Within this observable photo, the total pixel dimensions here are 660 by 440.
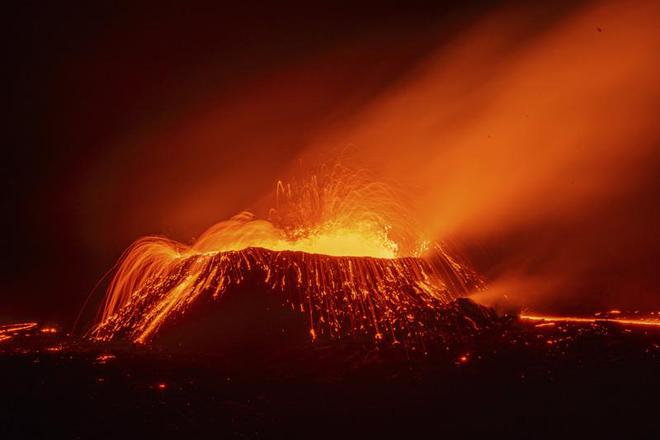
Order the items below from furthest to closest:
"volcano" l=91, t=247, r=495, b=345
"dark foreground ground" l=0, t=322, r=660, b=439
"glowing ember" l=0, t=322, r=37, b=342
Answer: "glowing ember" l=0, t=322, r=37, b=342, "volcano" l=91, t=247, r=495, b=345, "dark foreground ground" l=0, t=322, r=660, b=439

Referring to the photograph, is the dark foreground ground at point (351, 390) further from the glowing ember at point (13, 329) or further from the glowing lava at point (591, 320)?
the glowing ember at point (13, 329)

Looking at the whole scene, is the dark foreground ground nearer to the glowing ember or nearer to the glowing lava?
the glowing lava

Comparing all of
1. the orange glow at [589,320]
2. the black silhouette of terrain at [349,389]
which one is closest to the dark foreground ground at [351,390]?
the black silhouette of terrain at [349,389]

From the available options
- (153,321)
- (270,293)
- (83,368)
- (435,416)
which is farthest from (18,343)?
(435,416)

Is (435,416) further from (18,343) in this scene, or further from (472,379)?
(18,343)

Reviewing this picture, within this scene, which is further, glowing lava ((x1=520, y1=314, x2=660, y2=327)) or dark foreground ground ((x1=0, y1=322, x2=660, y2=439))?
glowing lava ((x1=520, y1=314, x2=660, y2=327))

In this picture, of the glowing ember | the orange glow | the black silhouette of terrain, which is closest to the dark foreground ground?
the black silhouette of terrain
